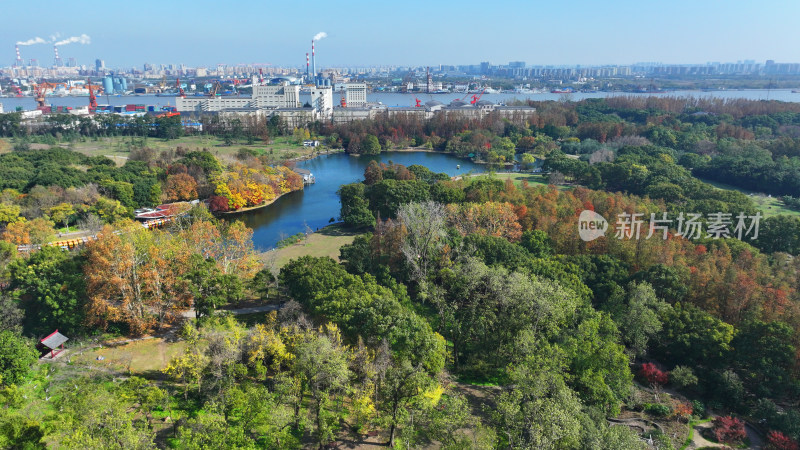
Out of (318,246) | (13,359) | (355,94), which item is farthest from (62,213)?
(355,94)

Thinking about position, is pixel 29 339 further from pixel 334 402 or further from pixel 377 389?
pixel 377 389

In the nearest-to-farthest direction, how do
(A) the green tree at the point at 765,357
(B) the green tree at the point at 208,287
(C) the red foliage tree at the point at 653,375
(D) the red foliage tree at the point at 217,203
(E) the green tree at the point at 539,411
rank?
(E) the green tree at the point at 539,411 → (A) the green tree at the point at 765,357 → (C) the red foliage tree at the point at 653,375 → (B) the green tree at the point at 208,287 → (D) the red foliage tree at the point at 217,203

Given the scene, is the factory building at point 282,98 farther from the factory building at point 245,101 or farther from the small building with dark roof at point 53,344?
the small building with dark roof at point 53,344

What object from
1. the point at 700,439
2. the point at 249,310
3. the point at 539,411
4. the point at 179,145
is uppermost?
the point at 179,145

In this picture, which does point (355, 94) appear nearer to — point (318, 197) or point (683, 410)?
point (318, 197)

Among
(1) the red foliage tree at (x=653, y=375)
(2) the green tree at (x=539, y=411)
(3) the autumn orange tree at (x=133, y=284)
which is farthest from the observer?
(3) the autumn orange tree at (x=133, y=284)

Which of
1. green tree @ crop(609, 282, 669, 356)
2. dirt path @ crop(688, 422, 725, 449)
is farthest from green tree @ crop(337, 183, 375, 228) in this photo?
dirt path @ crop(688, 422, 725, 449)

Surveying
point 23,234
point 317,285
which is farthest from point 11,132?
point 317,285

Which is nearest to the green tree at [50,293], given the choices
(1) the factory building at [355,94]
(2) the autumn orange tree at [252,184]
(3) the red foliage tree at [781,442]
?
(2) the autumn orange tree at [252,184]
